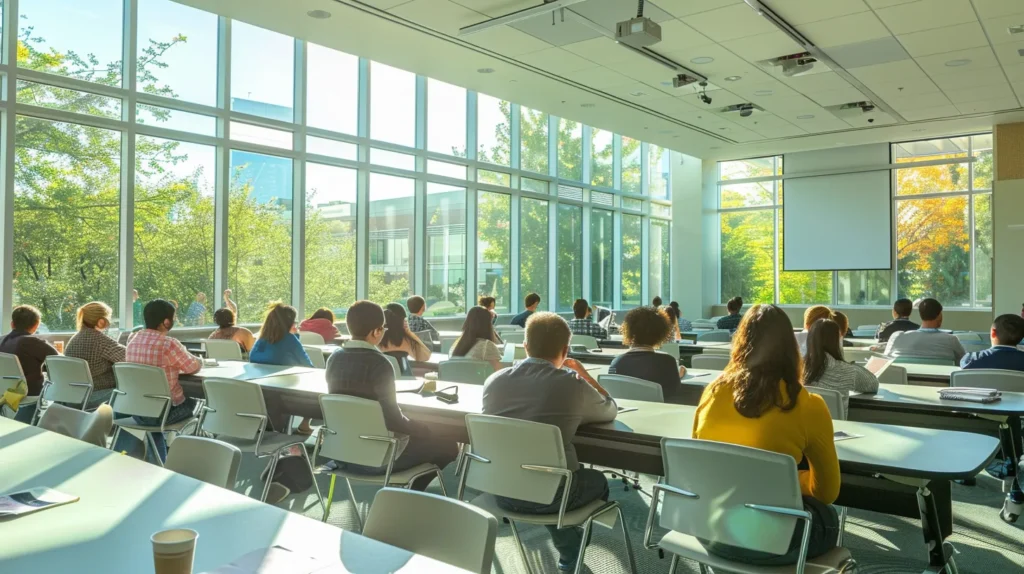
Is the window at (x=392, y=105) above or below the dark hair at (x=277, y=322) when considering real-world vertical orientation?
above

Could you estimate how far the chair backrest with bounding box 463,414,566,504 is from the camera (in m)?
2.71

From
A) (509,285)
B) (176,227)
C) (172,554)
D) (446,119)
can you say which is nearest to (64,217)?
(176,227)

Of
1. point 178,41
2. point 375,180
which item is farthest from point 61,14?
point 375,180

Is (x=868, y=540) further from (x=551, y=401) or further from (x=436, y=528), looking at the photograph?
(x=436, y=528)

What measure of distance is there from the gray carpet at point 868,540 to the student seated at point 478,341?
1.20 metres

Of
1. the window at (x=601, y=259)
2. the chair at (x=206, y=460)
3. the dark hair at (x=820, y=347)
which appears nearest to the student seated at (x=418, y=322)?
the dark hair at (x=820, y=347)

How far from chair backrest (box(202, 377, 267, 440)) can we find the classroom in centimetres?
2

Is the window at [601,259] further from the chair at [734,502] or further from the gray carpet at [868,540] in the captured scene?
the chair at [734,502]

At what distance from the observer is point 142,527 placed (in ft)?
5.72

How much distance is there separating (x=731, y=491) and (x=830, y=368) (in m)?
2.05

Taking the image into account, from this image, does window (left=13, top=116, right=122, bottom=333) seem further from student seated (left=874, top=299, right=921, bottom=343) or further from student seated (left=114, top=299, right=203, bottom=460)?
student seated (left=874, top=299, right=921, bottom=343)

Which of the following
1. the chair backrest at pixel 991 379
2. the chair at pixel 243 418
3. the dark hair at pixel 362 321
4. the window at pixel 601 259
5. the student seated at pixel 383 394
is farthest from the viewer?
the window at pixel 601 259

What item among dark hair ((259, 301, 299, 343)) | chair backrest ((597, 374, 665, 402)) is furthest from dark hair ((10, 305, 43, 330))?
chair backrest ((597, 374, 665, 402))

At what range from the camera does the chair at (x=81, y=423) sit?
2.87 meters
